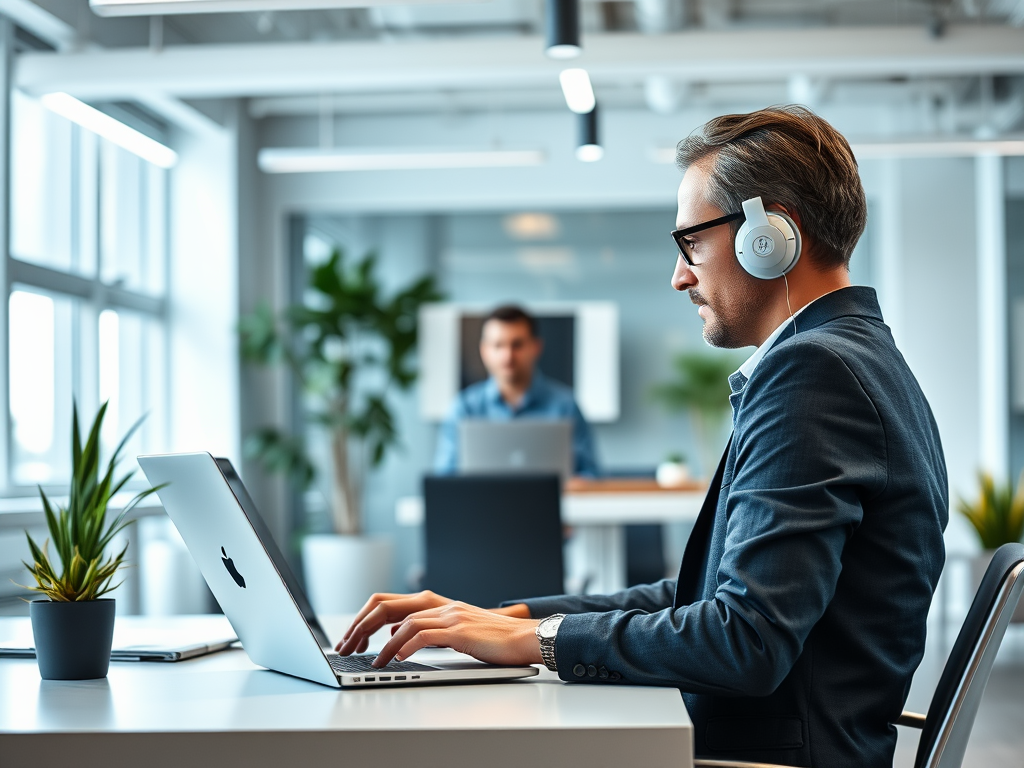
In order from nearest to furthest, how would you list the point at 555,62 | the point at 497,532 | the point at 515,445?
the point at 497,532, the point at 515,445, the point at 555,62

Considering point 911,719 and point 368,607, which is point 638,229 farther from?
point 368,607

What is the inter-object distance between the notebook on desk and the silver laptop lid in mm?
168

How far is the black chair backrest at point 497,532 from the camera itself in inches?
134

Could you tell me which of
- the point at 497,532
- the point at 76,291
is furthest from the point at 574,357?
the point at 497,532

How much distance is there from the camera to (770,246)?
1.32 m

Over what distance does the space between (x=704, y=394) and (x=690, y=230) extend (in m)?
6.04

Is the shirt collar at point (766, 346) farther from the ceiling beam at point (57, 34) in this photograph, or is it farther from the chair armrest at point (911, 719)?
the ceiling beam at point (57, 34)

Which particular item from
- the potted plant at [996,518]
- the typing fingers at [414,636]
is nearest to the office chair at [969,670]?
the typing fingers at [414,636]

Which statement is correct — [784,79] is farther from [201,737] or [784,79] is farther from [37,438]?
[201,737]

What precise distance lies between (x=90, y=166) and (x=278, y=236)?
1.81 meters

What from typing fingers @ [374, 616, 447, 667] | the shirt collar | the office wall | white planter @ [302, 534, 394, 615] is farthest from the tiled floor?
white planter @ [302, 534, 394, 615]

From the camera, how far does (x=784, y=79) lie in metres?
7.27

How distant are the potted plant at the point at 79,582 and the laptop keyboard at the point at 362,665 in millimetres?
294

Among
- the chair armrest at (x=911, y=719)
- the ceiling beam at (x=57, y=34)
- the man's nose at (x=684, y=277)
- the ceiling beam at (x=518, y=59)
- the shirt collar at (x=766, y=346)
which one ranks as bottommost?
the chair armrest at (x=911, y=719)
